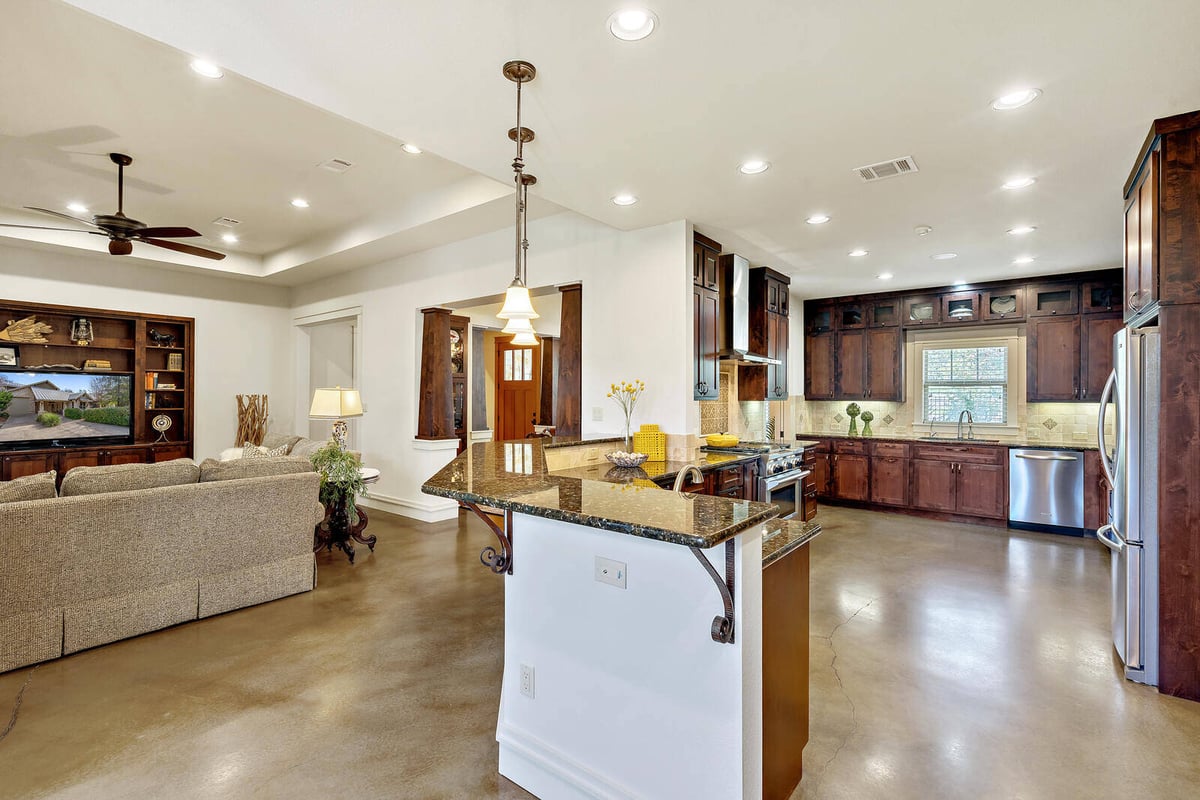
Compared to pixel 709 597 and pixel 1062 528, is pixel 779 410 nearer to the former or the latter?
pixel 1062 528

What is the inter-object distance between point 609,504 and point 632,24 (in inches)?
67.7

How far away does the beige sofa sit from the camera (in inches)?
108

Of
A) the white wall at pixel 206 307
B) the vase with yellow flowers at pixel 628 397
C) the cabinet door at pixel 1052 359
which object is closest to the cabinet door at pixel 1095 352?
the cabinet door at pixel 1052 359

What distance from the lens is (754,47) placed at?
2139mm

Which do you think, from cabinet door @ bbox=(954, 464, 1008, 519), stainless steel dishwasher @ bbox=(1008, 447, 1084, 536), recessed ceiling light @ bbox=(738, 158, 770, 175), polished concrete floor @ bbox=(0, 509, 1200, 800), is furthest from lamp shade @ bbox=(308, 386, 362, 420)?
stainless steel dishwasher @ bbox=(1008, 447, 1084, 536)

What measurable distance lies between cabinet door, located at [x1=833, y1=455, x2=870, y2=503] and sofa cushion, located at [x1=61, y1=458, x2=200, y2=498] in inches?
257

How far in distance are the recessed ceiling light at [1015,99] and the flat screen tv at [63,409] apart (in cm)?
830

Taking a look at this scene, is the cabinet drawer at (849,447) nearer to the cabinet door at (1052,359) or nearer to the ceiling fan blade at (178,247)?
the cabinet door at (1052,359)

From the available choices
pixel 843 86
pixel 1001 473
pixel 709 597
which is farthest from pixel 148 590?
pixel 1001 473

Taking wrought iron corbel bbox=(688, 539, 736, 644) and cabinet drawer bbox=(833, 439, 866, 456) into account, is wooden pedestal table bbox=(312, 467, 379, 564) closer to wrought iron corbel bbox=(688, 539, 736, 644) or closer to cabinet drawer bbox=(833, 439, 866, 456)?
wrought iron corbel bbox=(688, 539, 736, 644)

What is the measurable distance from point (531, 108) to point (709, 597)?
2.26 meters

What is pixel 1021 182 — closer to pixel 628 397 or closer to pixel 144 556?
pixel 628 397

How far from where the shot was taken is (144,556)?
122 inches

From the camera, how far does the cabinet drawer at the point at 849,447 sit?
6.73 meters
